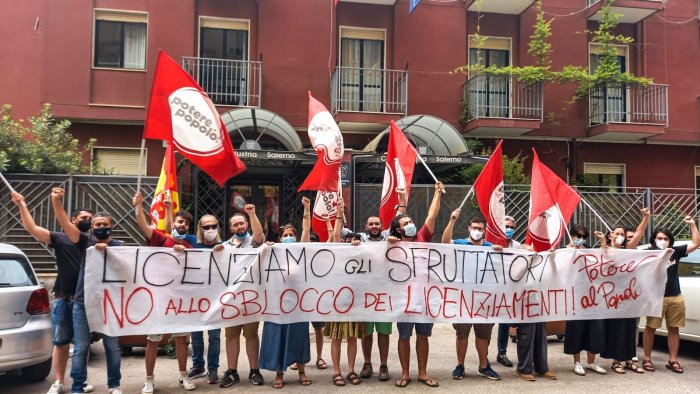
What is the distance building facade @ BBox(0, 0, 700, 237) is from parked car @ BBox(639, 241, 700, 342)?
5426mm

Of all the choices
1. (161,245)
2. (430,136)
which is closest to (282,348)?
(161,245)

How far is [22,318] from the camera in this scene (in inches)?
208

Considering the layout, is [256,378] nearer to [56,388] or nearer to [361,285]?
[361,285]

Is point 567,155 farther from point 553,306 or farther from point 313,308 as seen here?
point 313,308

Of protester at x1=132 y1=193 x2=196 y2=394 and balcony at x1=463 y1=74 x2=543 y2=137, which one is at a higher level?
balcony at x1=463 y1=74 x2=543 y2=137

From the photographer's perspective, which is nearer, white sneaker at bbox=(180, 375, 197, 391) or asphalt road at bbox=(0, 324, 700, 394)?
white sneaker at bbox=(180, 375, 197, 391)

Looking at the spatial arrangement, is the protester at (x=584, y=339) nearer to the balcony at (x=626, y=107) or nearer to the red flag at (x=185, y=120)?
the red flag at (x=185, y=120)

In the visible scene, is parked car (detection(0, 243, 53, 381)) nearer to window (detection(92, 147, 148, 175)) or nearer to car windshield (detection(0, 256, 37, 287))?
car windshield (detection(0, 256, 37, 287))

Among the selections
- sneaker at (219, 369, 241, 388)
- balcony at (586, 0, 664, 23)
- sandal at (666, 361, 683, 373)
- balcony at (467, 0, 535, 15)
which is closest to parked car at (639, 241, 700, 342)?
sandal at (666, 361, 683, 373)

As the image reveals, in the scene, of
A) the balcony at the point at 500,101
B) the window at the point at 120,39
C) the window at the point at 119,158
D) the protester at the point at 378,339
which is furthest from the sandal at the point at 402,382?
the window at the point at 120,39

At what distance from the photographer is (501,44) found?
15781 millimetres

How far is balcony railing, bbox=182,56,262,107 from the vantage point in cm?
1372

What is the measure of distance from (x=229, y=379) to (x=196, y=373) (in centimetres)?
50

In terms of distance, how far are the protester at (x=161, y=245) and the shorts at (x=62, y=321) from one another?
2.41 ft
